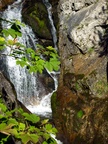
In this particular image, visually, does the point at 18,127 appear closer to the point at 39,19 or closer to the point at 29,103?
the point at 29,103

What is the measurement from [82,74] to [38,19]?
22.7 ft

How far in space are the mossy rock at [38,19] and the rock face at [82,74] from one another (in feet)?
4.94

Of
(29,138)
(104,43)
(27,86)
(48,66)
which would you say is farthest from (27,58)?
(27,86)

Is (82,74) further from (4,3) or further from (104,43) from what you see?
(4,3)

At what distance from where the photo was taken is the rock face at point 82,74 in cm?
1088

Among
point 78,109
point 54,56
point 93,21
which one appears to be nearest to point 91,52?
point 93,21

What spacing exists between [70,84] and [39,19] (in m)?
7.14

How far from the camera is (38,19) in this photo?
18141 mm

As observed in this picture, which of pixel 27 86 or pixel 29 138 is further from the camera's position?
pixel 27 86

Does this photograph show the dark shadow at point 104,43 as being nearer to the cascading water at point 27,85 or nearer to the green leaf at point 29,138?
the cascading water at point 27,85

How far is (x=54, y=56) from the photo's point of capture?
2.43 meters

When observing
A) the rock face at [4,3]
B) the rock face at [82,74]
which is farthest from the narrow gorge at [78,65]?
the rock face at [4,3]

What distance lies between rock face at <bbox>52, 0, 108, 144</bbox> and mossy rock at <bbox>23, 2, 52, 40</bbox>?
1507 mm

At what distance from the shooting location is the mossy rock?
58.2 ft
